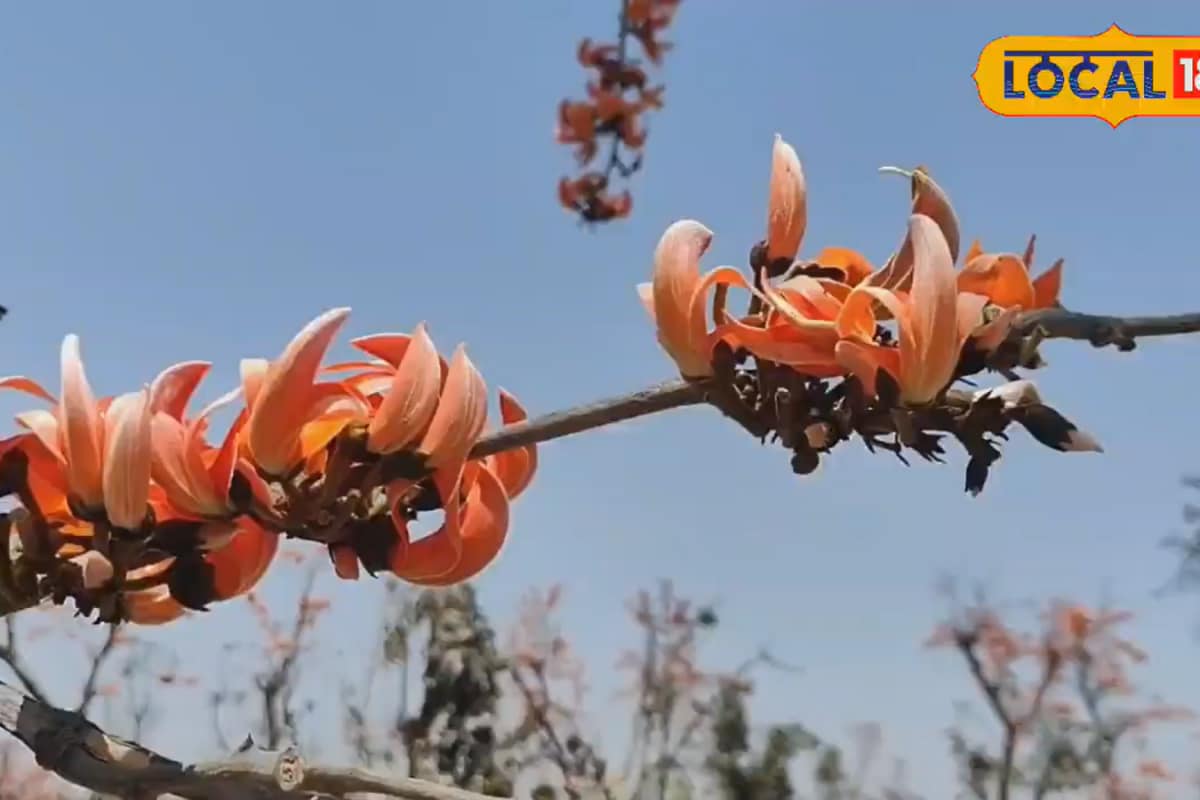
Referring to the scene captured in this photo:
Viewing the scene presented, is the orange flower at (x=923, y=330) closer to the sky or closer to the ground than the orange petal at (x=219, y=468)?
closer to the sky

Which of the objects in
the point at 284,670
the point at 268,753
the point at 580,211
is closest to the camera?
the point at 268,753

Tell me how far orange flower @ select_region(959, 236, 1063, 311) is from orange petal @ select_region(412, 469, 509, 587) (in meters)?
0.13

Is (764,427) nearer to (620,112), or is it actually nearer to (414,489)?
(414,489)

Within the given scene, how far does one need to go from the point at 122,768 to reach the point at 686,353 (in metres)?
0.15

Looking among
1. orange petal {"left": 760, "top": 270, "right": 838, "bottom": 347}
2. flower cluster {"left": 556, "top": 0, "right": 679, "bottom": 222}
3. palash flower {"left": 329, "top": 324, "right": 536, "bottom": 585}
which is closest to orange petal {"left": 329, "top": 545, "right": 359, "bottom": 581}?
palash flower {"left": 329, "top": 324, "right": 536, "bottom": 585}

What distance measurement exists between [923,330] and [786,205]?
0.22 ft

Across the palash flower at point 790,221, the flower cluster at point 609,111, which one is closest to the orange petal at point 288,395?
the palash flower at point 790,221

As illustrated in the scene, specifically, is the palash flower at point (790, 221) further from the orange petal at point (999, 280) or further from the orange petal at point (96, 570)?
the orange petal at point (96, 570)

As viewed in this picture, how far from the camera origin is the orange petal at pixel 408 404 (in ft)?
0.98

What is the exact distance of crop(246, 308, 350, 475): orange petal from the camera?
0.99ft

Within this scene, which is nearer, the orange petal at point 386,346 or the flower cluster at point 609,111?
the orange petal at point 386,346

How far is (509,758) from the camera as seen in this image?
2729mm

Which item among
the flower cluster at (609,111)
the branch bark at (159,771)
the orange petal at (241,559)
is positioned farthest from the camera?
the flower cluster at (609,111)

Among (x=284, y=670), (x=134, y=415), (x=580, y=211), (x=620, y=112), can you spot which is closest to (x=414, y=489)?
(x=134, y=415)
